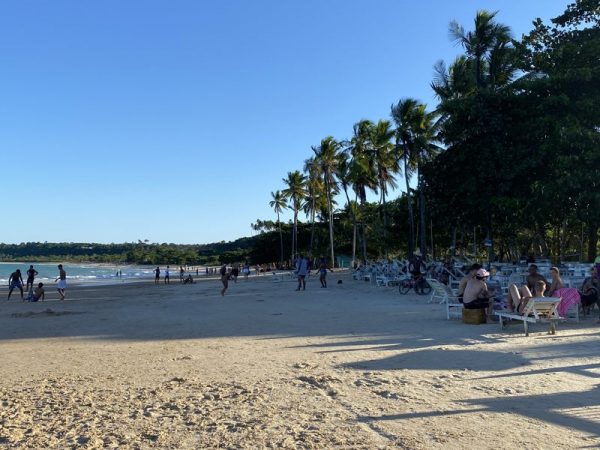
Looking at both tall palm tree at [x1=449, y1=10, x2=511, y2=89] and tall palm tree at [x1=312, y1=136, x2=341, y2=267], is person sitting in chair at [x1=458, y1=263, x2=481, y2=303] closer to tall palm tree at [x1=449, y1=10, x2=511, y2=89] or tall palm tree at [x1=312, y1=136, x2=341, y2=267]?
tall palm tree at [x1=449, y1=10, x2=511, y2=89]

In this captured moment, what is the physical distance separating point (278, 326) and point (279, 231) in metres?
64.3

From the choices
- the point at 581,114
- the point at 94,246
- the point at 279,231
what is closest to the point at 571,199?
the point at 581,114

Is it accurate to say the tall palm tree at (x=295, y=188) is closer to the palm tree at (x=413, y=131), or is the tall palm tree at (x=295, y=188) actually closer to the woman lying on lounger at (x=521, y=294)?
the palm tree at (x=413, y=131)

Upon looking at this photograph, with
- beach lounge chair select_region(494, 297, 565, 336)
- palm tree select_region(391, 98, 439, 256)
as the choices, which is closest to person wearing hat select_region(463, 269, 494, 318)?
beach lounge chair select_region(494, 297, 565, 336)

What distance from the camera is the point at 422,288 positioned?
1694 centimetres

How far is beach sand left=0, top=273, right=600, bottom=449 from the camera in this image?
150 inches

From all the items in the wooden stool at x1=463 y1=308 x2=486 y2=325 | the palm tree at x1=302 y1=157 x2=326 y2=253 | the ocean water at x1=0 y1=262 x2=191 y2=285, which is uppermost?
the palm tree at x1=302 y1=157 x2=326 y2=253

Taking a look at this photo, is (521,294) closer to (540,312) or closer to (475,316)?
(540,312)

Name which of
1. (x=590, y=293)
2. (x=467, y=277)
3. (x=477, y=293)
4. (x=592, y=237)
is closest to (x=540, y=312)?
(x=477, y=293)

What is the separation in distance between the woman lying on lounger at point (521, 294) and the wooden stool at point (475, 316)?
1.84ft

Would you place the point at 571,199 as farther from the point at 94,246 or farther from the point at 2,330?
the point at 94,246

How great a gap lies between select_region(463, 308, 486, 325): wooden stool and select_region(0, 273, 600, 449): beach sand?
0.30 metres

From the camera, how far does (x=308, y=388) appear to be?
5113 mm

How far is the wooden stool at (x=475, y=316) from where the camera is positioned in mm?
9125
